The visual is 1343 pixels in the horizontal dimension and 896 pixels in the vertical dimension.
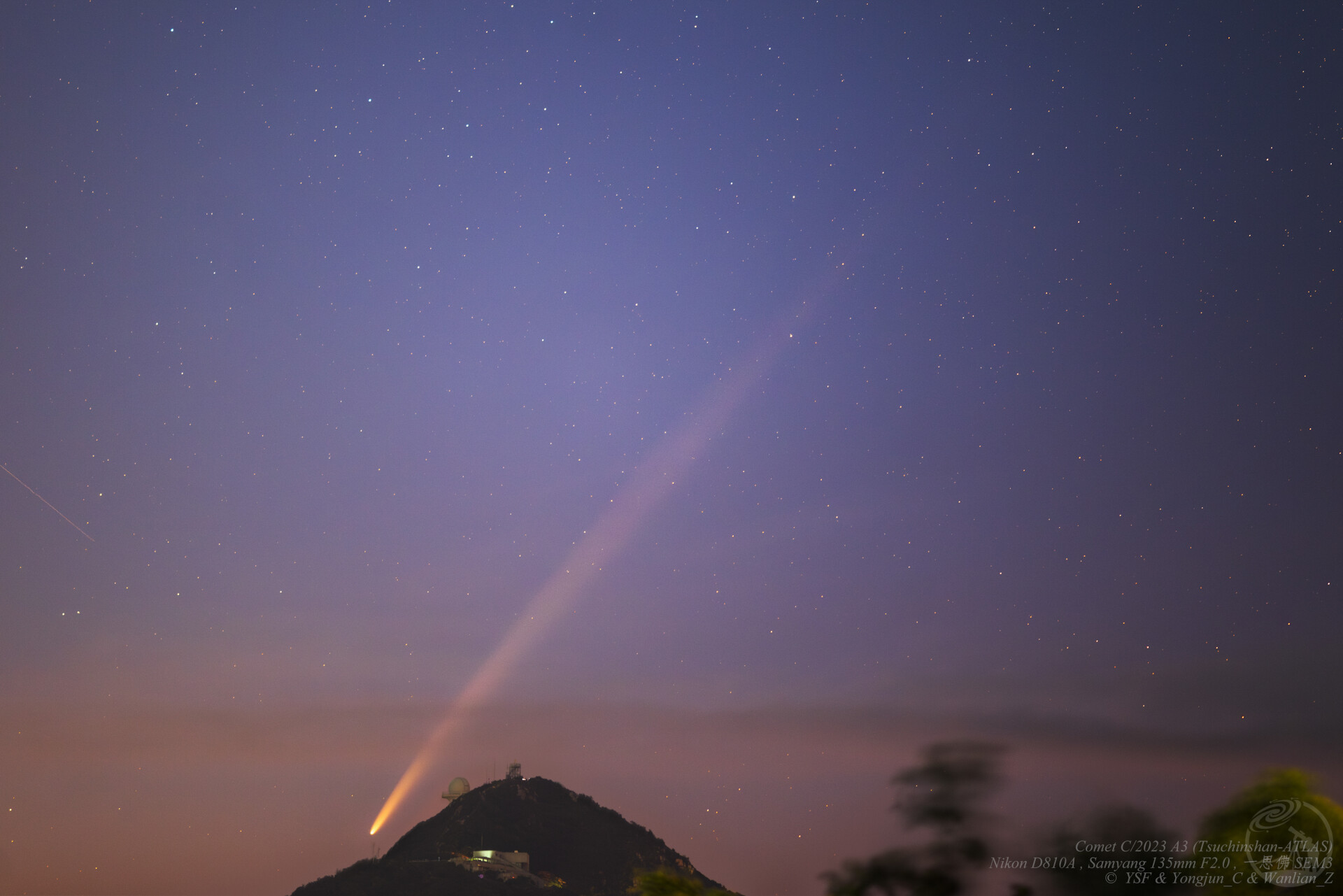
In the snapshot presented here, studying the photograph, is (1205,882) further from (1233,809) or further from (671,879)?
(671,879)

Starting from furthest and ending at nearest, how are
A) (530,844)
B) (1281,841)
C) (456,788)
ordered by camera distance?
(530,844), (456,788), (1281,841)

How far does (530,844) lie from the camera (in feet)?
521

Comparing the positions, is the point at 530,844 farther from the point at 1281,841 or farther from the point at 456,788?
the point at 1281,841

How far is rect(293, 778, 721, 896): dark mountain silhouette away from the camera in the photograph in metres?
123

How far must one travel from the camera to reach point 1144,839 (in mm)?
13977

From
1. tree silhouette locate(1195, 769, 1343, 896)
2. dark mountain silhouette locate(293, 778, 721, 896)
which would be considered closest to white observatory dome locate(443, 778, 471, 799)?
dark mountain silhouette locate(293, 778, 721, 896)

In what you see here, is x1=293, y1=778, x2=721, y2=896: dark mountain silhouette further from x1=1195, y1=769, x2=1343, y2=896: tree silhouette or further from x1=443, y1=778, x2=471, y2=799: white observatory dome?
x1=1195, y1=769, x2=1343, y2=896: tree silhouette

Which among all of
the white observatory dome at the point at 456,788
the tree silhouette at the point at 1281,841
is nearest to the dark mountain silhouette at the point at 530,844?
the white observatory dome at the point at 456,788

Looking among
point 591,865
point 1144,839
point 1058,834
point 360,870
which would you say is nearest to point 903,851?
point 1058,834

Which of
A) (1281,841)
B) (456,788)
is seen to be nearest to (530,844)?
(456,788)

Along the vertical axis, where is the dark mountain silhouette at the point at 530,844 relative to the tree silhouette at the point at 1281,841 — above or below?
above

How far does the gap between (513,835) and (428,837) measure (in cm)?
1314

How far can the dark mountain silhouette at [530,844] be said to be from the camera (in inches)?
4828

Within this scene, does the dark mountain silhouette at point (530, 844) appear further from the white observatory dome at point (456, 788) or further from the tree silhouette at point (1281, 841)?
the tree silhouette at point (1281, 841)
